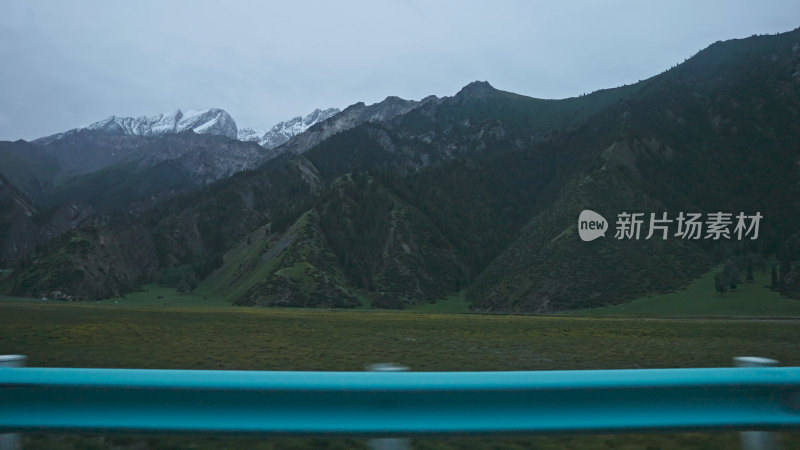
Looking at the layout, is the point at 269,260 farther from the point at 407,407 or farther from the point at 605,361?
the point at 407,407

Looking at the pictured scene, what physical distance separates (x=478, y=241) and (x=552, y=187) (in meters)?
33.3

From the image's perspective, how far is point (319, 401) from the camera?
4.55 m

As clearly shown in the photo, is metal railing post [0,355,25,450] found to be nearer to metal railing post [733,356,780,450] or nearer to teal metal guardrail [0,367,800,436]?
teal metal guardrail [0,367,800,436]

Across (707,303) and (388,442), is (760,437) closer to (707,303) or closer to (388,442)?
(388,442)

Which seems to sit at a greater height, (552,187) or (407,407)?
(552,187)

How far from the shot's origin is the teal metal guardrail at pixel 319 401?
4477 millimetres

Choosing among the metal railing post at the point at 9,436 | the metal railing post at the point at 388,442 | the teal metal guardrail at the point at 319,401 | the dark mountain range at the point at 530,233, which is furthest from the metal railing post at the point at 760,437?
the dark mountain range at the point at 530,233

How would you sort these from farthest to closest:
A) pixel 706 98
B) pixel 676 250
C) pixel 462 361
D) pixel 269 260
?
1. pixel 706 98
2. pixel 269 260
3. pixel 676 250
4. pixel 462 361

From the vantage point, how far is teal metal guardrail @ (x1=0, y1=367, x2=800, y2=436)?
14.7 ft

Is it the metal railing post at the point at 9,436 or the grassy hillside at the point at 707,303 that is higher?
the metal railing post at the point at 9,436

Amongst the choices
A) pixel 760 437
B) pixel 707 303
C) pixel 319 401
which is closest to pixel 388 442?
pixel 319 401

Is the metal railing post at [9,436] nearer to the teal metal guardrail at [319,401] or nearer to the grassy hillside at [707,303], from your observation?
the teal metal guardrail at [319,401]

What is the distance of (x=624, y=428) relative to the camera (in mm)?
4715

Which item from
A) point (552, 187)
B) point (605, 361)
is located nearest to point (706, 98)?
point (552, 187)
